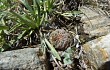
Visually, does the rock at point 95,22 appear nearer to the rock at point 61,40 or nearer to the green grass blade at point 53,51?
the rock at point 61,40

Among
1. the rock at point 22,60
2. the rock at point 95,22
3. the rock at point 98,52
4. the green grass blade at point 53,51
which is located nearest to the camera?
the rock at point 98,52

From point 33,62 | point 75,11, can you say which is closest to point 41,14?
point 75,11

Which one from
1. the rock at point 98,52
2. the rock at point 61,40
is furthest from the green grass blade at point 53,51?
the rock at point 98,52

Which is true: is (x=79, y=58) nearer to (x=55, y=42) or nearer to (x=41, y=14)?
(x=55, y=42)

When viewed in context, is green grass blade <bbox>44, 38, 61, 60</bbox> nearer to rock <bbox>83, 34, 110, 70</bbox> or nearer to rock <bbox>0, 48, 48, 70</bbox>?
rock <bbox>0, 48, 48, 70</bbox>

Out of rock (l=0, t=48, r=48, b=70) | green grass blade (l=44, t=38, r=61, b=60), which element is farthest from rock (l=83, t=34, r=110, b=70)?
rock (l=0, t=48, r=48, b=70)
